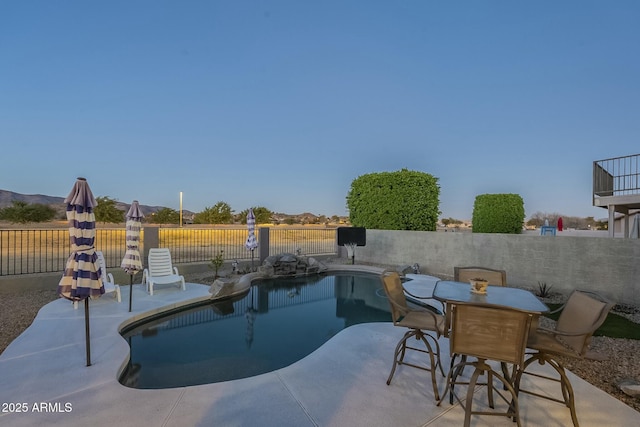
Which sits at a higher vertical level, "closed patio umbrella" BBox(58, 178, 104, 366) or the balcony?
the balcony

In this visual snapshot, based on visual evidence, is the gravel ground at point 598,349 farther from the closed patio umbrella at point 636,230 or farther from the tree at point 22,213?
the tree at point 22,213

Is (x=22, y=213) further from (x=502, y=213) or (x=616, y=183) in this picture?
(x=616, y=183)

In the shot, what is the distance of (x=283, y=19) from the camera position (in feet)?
40.0

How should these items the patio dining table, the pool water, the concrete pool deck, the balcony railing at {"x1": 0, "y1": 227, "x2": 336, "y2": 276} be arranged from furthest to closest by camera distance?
the balcony railing at {"x1": 0, "y1": 227, "x2": 336, "y2": 276} → the pool water → the patio dining table → the concrete pool deck

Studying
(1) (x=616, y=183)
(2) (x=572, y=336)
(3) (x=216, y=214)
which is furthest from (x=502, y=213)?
(3) (x=216, y=214)

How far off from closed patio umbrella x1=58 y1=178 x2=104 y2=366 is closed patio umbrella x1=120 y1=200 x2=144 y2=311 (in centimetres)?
216

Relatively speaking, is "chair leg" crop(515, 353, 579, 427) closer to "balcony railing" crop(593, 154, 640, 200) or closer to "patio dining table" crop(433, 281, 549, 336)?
"patio dining table" crop(433, 281, 549, 336)

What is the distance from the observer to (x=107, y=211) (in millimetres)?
27484

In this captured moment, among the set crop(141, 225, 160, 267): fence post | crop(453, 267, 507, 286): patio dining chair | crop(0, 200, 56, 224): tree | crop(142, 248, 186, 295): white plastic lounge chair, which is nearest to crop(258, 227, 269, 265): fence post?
crop(141, 225, 160, 267): fence post

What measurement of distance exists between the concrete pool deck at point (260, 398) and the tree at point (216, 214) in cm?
3175

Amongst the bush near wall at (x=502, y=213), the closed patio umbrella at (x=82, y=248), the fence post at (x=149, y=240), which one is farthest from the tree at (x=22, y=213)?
the bush near wall at (x=502, y=213)

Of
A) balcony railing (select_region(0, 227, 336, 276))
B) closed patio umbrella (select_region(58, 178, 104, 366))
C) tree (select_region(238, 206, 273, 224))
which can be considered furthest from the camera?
tree (select_region(238, 206, 273, 224))

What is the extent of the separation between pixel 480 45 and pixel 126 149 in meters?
19.5

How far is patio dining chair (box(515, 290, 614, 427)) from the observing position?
2.28 meters
